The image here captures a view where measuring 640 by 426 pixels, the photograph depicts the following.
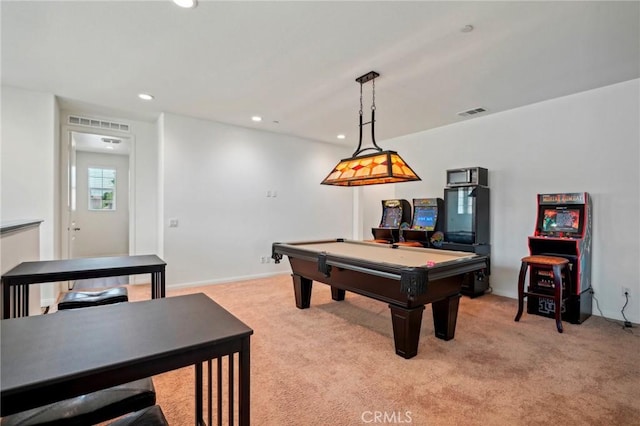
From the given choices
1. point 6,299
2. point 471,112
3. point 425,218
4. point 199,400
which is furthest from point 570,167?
point 6,299

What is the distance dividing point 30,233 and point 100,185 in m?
6.63

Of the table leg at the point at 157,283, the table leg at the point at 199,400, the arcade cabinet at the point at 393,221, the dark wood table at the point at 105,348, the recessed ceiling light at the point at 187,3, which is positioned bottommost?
the table leg at the point at 199,400

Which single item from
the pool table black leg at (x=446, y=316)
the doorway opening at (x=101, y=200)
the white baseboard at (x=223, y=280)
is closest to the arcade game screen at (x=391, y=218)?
the white baseboard at (x=223, y=280)

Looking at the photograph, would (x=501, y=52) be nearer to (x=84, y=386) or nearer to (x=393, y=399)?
(x=393, y=399)

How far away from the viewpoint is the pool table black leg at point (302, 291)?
12.6ft

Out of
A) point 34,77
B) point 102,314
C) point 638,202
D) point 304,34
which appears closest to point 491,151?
point 638,202

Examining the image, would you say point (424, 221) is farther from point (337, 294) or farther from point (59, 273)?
point (59, 273)

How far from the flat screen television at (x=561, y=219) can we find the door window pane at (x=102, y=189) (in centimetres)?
981

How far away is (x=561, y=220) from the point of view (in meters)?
3.66

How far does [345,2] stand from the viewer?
2.21m

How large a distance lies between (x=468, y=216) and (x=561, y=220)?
1109 mm

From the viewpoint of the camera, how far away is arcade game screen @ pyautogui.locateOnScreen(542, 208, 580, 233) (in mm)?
3557

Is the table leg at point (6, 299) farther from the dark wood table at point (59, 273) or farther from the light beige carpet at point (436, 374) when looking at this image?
the light beige carpet at point (436, 374)

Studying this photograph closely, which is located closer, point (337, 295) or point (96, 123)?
point (337, 295)
